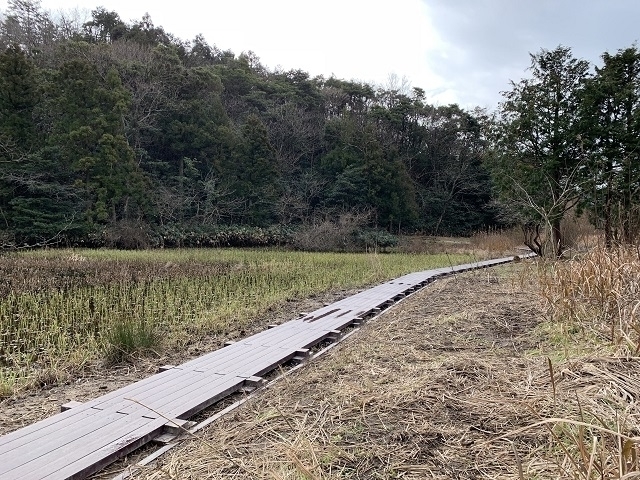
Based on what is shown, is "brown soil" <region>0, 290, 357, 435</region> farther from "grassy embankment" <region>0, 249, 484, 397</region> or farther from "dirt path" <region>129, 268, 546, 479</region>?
"dirt path" <region>129, 268, 546, 479</region>

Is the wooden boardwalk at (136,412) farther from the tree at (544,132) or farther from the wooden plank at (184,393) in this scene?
the tree at (544,132)

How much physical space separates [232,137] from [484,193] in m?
15.9

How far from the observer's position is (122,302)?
18.9 ft

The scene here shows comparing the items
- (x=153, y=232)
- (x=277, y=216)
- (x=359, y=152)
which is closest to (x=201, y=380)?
(x=153, y=232)

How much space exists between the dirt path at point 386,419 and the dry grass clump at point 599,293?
1.17ft

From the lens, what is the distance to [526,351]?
2980mm

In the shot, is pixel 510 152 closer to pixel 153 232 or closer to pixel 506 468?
pixel 506 468

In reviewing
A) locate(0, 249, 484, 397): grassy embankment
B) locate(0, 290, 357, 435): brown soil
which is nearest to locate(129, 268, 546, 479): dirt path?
locate(0, 290, 357, 435): brown soil

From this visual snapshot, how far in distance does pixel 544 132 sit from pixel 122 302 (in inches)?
405

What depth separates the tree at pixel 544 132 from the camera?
34.7 ft

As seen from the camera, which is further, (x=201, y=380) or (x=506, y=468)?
(x=201, y=380)

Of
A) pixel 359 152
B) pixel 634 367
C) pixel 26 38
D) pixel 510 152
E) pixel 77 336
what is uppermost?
pixel 26 38

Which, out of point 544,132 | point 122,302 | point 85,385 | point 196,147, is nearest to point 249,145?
point 196,147

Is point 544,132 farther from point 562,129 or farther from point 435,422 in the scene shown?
point 435,422
